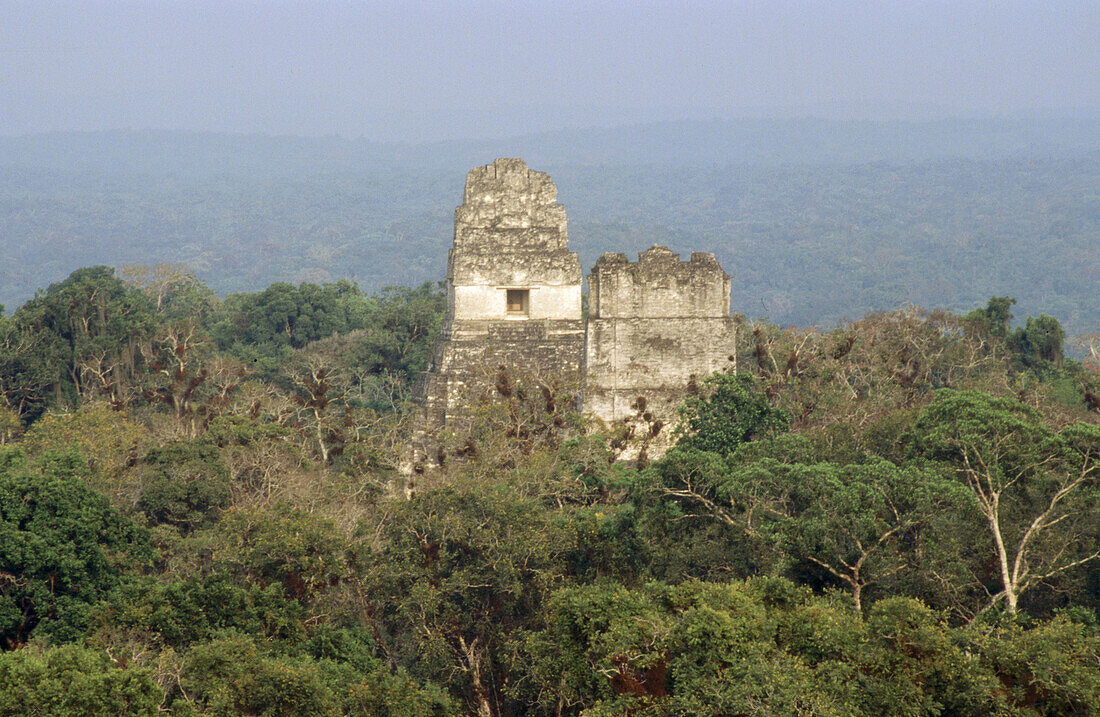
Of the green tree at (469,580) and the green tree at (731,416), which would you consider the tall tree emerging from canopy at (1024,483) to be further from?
the green tree at (731,416)

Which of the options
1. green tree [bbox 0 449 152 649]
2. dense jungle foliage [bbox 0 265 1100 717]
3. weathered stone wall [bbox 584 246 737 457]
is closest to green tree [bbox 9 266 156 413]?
dense jungle foliage [bbox 0 265 1100 717]

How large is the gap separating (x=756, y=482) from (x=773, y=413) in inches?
180

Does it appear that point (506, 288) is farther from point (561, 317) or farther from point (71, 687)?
point (71, 687)

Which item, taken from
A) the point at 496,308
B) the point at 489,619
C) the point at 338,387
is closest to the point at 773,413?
the point at 496,308

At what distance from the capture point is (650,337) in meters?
16.7

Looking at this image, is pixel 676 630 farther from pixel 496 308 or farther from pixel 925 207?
pixel 925 207

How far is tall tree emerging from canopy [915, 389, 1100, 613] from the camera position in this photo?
1083cm

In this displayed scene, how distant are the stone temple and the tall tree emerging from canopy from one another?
4.94 meters

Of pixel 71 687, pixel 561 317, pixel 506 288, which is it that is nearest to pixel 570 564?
pixel 71 687

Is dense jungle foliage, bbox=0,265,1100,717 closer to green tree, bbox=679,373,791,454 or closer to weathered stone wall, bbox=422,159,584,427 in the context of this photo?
green tree, bbox=679,373,791,454

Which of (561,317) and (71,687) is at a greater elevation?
(561,317)

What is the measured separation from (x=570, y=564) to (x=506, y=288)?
6.02m

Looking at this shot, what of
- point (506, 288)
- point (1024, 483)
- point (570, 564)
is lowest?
point (570, 564)

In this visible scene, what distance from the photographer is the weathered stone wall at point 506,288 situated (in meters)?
17.2
